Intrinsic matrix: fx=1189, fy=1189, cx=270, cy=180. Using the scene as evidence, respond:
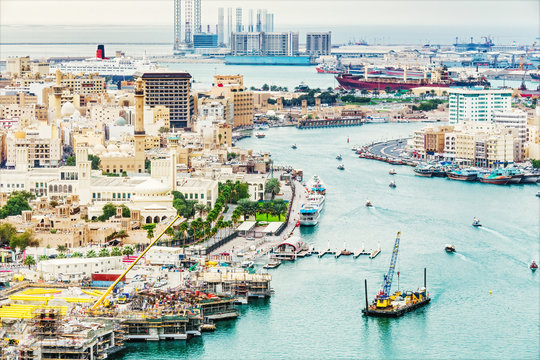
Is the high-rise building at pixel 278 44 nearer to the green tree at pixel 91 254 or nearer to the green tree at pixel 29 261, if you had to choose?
the green tree at pixel 91 254

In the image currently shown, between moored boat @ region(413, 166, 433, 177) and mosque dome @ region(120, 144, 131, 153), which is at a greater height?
mosque dome @ region(120, 144, 131, 153)

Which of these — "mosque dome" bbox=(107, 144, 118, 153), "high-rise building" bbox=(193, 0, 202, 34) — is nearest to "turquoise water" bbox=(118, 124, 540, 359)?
"mosque dome" bbox=(107, 144, 118, 153)

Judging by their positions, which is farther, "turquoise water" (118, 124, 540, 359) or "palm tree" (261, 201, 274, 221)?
"palm tree" (261, 201, 274, 221)

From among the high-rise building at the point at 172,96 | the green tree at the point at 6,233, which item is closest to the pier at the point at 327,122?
the high-rise building at the point at 172,96

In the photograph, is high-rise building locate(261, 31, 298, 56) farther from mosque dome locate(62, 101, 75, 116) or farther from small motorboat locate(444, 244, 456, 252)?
small motorboat locate(444, 244, 456, 252)

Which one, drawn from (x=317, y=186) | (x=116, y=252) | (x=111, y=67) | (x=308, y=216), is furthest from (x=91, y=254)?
(x=111, y=67)

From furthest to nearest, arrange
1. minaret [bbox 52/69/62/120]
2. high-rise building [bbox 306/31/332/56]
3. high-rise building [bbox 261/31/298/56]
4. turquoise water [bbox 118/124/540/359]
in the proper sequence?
high-rise building [bbox 306/31/332/56]
high-rise building [bbox 261/31/298/56]
minaret [bbox 52/69/62/120]
turquoise water [bbox 118/124/540/359]
